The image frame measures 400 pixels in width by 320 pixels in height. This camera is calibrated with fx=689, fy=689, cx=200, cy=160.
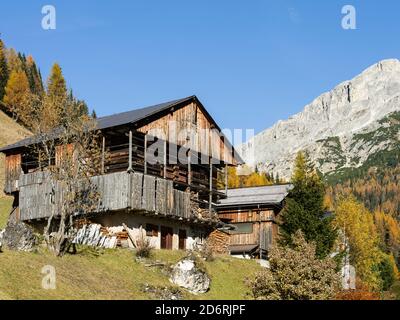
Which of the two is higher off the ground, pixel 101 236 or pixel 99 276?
pixel 101 236

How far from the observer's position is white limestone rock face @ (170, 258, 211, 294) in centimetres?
3744

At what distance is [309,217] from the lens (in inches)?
1843

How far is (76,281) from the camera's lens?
3142cm

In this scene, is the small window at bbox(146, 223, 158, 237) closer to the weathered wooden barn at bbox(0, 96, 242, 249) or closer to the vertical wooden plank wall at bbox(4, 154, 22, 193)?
the weathered wooden barn at bbox(0, 96, 242, 249)

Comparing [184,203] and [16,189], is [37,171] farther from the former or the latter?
[184,203]

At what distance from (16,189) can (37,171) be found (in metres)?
4.54

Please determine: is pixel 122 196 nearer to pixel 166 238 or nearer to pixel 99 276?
pixel 166 238

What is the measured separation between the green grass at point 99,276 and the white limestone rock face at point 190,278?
17.6 inches

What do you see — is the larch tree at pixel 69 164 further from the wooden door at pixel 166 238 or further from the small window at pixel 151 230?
the wooden door at pixel 166 238

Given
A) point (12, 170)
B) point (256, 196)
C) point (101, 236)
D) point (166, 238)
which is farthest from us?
point (256, 196)

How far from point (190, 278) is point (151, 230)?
34.1ft

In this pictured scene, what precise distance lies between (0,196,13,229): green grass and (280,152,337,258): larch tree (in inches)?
949

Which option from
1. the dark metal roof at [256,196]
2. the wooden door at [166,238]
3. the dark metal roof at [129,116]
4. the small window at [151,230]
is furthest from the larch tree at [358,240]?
the small window at [151,230]
